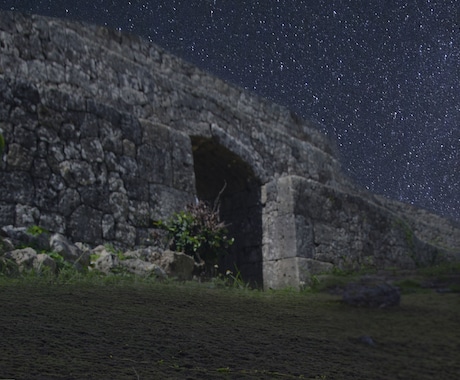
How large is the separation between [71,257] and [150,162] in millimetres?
2061

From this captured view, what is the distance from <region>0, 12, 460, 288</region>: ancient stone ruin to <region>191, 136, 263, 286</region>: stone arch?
2cm

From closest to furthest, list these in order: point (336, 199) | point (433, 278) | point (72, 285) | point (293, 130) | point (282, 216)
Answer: point (72, 285) < point (433, 278) < point (282, 216) < point (336, 199) < point (293, 130)

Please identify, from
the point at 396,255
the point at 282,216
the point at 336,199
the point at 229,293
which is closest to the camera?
the point at 229,293

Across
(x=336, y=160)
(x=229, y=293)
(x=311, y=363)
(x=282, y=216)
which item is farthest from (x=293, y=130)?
(x=311, y=363)

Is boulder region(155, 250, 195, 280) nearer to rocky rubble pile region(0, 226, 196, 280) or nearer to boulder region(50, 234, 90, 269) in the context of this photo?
rocky rubble pile region(0, 226, 196, 280)

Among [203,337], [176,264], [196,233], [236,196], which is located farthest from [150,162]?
[203,337]

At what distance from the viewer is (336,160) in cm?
1426

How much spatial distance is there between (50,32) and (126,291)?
5.75 meters

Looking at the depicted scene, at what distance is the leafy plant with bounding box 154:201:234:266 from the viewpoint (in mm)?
7004

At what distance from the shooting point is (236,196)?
959 centimetres

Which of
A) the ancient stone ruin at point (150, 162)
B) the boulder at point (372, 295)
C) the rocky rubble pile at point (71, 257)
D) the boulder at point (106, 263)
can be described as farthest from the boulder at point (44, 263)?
the boulder at point (372, 295)

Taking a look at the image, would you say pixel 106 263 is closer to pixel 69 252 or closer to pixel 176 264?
pixel 69 252

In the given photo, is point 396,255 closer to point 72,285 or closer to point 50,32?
point 50,32

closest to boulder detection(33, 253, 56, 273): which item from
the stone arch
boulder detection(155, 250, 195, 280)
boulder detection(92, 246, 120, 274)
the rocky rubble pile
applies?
the rocky rubble pile
